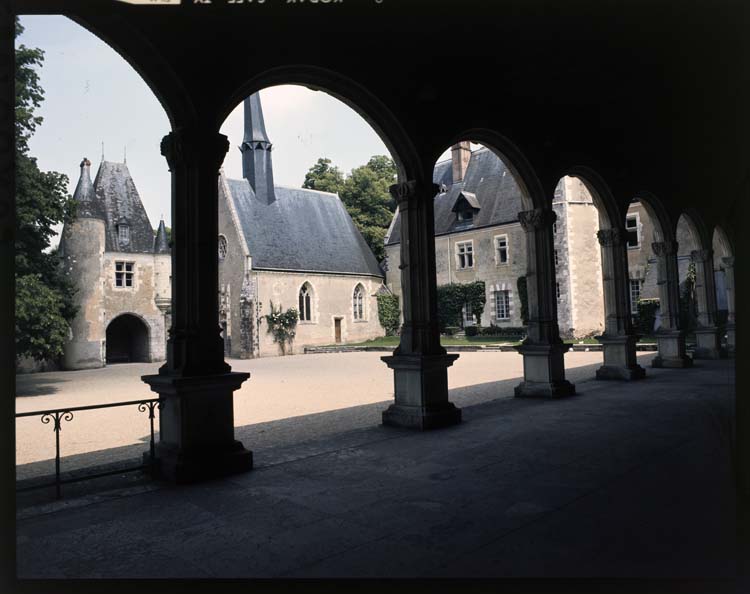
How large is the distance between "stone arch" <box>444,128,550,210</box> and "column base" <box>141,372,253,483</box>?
4.97 m

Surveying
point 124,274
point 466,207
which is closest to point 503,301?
point 466,207

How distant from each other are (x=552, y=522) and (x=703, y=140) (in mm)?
8415

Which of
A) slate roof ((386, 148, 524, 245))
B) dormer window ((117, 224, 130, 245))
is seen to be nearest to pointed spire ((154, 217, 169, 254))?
dormer window ((117, 224, 130, 245))

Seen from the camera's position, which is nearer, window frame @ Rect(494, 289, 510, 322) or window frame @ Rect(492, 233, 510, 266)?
window frame @ Rect(494, 289, 510, 322)

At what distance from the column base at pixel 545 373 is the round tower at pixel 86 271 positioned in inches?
799

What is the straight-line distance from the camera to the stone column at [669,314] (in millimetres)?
11836

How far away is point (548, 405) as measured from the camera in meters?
7.30

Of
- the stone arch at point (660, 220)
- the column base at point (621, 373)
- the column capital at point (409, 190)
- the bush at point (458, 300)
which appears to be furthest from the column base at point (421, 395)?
the bush at point (458, 300)

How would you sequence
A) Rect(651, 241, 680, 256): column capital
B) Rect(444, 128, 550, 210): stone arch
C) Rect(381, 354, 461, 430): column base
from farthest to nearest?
Rect(651, 241, 680, 256): column capital
Rect(444, 128, 550, 210): stone arch
Rect(381, 354, 461, 430): column base

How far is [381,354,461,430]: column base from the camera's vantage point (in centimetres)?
611

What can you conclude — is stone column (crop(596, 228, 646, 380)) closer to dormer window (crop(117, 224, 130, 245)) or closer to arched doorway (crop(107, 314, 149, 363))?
arched doorway (crop(107, 314, 149, 363))

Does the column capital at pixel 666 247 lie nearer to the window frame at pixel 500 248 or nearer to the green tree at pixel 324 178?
the window frame at pixel 500 248

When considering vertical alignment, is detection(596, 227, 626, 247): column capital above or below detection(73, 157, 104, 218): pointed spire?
below

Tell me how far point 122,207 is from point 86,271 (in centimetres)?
442
